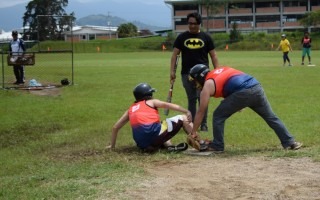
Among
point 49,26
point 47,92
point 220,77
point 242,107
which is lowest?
point 47,92

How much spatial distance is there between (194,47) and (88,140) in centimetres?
248

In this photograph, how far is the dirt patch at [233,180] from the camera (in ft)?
16.6

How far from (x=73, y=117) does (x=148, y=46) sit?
2484 inches

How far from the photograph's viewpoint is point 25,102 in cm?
1462

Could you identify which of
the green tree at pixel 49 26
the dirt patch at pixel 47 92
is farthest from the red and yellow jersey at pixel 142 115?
the green tree at pixel 49 26

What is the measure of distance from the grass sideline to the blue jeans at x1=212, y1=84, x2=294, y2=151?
243 mm

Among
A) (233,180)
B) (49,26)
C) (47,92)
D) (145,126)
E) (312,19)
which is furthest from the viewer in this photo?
(312,19)

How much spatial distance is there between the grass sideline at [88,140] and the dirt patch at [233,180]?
28 centimetres

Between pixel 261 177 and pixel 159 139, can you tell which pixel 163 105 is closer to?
pixel 159 139

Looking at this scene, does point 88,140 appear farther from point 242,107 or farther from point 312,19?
point 312,19

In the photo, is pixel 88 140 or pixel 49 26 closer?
pixel 88 140

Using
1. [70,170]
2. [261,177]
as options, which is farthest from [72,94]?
[261,177]

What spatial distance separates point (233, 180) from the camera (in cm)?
561

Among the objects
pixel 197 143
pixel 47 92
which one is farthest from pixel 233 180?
pixel 47 92
